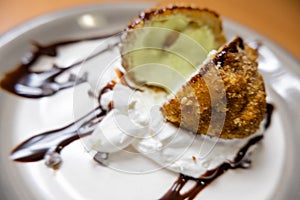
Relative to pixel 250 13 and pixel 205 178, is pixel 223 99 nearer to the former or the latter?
pixel 205 178

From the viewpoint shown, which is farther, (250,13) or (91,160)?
(250,13)

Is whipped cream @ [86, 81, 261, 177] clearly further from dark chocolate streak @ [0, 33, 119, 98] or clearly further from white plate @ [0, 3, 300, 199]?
dark chocolate streak @ [0, 33, 119, 98]

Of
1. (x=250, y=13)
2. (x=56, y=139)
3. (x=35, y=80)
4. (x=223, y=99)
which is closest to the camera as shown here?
(x=223, y=99)

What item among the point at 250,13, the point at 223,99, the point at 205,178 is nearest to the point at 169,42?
the point at 223,99

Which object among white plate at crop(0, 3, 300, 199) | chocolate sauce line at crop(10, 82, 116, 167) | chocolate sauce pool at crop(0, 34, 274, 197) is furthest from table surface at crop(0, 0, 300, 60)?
chocolate sauce line at crop(10, 82, 116, 167)

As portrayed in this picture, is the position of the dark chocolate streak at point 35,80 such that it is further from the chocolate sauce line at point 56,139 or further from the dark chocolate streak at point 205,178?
the dark chocolate streak at point 205,178

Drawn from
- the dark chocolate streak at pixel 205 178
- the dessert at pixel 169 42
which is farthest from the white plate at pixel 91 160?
the dessert at pixel 169 42

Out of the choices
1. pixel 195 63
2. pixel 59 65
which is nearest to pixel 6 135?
pixel 59 65

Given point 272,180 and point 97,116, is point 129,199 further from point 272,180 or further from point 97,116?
point 272,180
